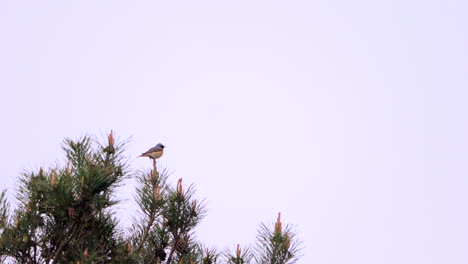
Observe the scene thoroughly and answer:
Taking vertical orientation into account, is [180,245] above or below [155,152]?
below

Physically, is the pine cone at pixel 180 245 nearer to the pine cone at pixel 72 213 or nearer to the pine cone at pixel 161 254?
the pine cone at pixel 161 254

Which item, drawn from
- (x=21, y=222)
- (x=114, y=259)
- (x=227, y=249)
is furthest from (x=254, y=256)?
(x=21, y=222)

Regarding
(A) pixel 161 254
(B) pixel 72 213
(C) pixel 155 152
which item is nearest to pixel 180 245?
(A) pixel 161 254

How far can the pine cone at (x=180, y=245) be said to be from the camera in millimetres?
7078

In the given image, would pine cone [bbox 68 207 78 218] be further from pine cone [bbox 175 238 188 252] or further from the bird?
the bird

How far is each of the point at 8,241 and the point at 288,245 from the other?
2.94m

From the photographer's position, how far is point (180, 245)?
7.12 metres

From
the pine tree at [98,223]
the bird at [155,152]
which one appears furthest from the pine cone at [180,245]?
the bird at [155,152]

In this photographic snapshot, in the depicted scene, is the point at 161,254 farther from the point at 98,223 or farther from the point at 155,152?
the point at 155,152

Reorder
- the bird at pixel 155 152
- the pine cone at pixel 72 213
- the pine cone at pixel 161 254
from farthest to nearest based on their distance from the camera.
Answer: the bird at pixel 155 152, the pine cone at pixel 161 254, the pine cone at pixel 72 213

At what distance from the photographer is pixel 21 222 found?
6.07m

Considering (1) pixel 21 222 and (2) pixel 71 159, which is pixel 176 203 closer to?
(2) pixel 71 159

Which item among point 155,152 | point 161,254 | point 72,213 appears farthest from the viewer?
point 155,152

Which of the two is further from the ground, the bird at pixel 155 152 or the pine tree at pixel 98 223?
the bird at pixel 155 152
